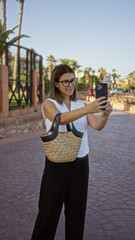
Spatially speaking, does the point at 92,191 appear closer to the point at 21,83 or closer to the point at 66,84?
the point at 66,84

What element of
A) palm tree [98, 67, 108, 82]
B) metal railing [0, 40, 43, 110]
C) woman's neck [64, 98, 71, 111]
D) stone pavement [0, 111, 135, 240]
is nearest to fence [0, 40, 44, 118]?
metal railing [0, 40, 43, 110]

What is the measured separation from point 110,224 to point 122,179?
1.90 meters

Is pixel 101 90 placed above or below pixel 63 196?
above

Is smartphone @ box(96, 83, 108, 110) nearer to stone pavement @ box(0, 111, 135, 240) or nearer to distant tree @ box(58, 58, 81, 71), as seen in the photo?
stone pavement @ box(0, 111, 135, 240)

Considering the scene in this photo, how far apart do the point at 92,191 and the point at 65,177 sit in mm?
2548

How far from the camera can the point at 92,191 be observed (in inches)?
178

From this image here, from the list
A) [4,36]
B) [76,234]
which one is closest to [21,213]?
[76,234]

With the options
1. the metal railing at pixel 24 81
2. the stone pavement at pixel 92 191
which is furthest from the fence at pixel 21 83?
the stone pavement at pixel 92 191

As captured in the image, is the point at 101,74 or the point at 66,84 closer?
the point at 66,84

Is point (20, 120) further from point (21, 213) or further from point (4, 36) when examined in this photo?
point (21, 213)

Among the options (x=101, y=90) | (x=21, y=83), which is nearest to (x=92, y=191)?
(x=101, y=90)

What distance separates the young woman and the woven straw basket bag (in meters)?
0.10

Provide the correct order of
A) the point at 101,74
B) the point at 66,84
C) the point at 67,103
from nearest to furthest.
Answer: the point at 66,84 < the point at 67,103 < the point at 101,74

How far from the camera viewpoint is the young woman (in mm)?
2088
